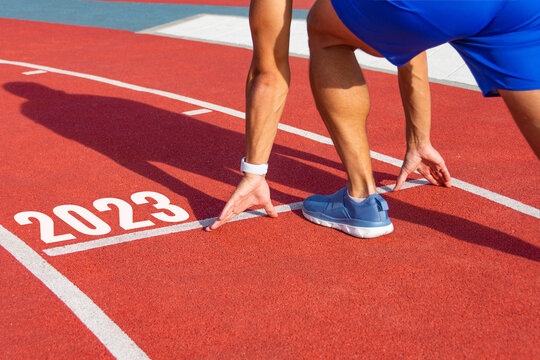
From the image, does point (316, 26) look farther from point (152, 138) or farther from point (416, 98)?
point (152, 138)

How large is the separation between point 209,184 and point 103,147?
121 cm

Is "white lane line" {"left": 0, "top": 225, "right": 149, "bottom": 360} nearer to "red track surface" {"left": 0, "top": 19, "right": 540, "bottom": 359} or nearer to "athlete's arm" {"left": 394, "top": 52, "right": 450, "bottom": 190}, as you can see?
"red track surface" {"left": 0, "top": 19, "right": 540, "bottom": 359}

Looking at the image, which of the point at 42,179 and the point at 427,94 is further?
the point at 42,179

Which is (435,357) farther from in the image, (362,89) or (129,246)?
(129,246)

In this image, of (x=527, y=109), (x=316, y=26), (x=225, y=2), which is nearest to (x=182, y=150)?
(x=316, y=26)

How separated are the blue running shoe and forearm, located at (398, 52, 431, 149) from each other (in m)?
0.73

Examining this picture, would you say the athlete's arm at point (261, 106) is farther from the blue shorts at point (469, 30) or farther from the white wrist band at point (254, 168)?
the blue shorts at point (469, 30)

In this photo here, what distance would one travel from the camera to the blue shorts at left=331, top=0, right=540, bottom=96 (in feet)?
8.62

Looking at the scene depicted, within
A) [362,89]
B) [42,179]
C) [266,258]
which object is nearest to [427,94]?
[362,89]

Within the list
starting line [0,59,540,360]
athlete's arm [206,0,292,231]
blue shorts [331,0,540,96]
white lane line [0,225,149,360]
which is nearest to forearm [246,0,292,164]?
athlete's arm [206,0,292,231]

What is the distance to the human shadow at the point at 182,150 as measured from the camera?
154 inches

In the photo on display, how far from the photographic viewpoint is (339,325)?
9.53 feet

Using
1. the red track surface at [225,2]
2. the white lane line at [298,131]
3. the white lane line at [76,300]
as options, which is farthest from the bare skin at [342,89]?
the red track surface at [225,2]

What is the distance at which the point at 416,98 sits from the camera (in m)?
4.18
